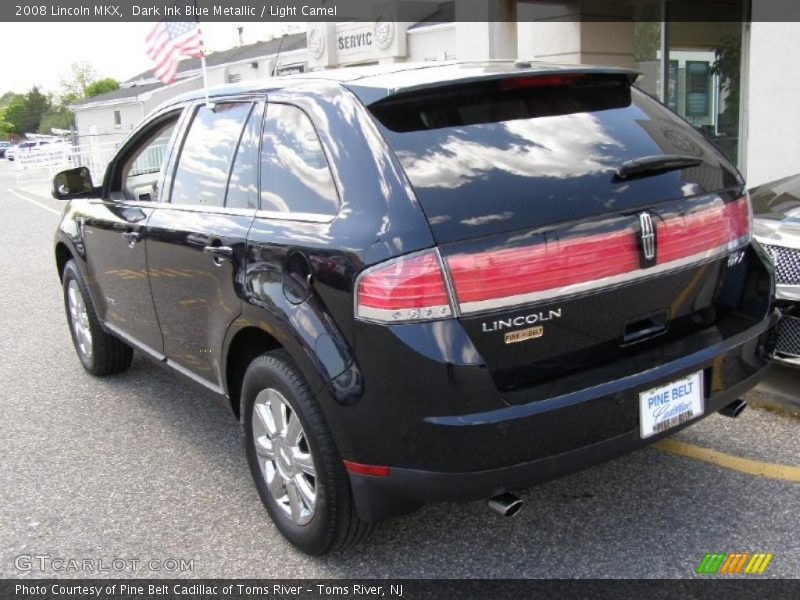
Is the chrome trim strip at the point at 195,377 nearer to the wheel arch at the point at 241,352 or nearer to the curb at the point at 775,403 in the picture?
the wheel arch at the point at 241,352

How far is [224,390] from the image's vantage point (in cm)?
362

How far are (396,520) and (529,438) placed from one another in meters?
1.09

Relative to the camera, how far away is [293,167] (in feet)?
10.5

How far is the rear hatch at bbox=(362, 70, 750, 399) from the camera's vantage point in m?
2.59

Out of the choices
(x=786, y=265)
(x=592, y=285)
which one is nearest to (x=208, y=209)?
(x=592, y=285)

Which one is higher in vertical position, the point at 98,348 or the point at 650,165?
the point at 650,165

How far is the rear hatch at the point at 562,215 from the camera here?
2590 millimetres

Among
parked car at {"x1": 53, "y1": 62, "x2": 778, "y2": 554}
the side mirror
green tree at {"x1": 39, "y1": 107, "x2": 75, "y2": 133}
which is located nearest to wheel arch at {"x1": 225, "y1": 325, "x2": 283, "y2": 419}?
parked car at {"x1": 53, "y1": 62, "x2": 778, "y2": 554}

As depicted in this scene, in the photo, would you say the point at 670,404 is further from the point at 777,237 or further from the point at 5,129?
the point at 5,129

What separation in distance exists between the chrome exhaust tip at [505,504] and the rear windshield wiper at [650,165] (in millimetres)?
1165

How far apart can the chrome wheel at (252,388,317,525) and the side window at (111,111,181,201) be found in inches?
64.2

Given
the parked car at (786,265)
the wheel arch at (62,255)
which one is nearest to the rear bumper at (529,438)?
the parked car at (786,265)

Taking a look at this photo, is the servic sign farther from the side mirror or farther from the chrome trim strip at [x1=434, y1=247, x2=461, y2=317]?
the chrome trim strip at [x1=434, y1=247, x2=461, y2=317]

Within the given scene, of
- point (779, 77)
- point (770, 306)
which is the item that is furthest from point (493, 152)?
point (779, 77)
